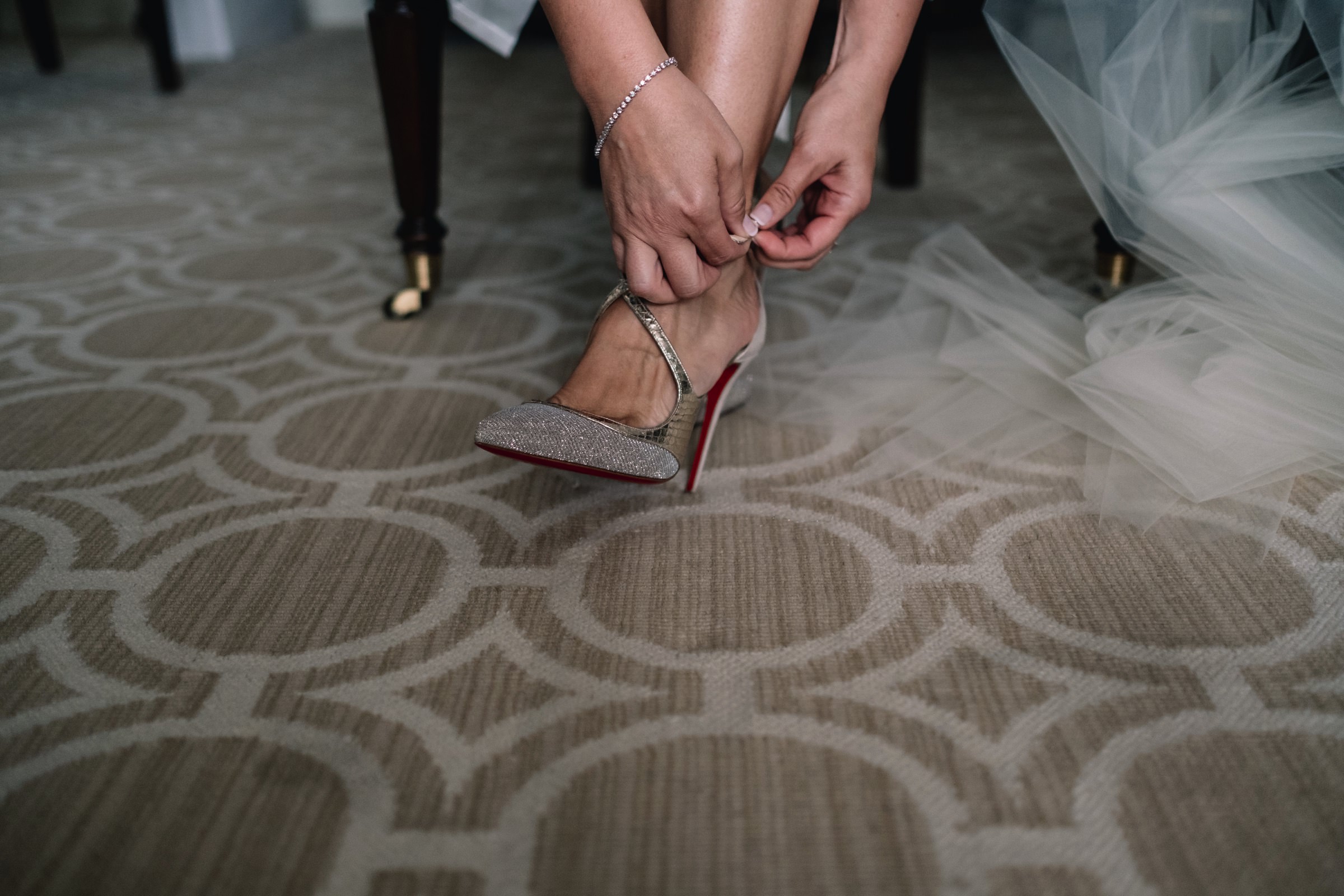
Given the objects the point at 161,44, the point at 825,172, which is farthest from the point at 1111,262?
the point at 161,44

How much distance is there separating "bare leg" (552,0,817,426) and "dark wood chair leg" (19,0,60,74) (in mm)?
2776

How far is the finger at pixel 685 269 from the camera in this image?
1.73 ft

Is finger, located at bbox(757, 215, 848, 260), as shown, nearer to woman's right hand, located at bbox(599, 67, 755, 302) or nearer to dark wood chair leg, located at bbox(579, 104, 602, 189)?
woman's right hand, located at bbox(599, 67, 755, 302)

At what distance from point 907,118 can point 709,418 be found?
0.85 m

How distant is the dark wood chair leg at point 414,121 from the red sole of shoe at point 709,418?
1.28 feet

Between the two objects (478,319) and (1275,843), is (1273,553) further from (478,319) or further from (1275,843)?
(478,319)

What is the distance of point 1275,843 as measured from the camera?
0.34m

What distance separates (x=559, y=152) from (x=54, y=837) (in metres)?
1.46

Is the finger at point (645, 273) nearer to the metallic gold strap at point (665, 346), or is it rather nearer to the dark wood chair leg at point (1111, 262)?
the metallic gold strap at point (665, 346)

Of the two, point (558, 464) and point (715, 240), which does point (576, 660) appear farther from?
point (715, 240)

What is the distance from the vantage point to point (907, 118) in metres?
1.28

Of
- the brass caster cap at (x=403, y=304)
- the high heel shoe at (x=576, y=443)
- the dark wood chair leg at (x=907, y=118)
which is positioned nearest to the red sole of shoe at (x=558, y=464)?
the high heel shoe at (x=576, y=443)

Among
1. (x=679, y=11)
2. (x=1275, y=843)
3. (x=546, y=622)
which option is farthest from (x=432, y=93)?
(x=1275, y=843)

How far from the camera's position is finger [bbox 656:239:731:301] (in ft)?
1.73
